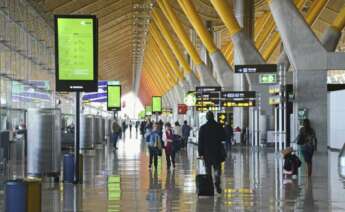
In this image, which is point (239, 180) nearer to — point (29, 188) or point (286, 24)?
point (29, 188)

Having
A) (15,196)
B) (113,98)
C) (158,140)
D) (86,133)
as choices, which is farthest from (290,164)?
(113,98)

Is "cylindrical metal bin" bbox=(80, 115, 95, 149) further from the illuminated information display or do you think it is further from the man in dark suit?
the man in dark suit

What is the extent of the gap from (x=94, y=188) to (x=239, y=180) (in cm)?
417

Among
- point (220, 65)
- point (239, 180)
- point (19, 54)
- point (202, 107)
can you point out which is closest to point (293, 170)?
point (239, 180)

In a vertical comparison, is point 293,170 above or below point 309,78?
below

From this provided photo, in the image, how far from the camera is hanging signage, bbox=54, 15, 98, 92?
16.8 m

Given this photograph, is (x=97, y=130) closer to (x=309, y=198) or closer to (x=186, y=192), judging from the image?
(x=186, y=192)

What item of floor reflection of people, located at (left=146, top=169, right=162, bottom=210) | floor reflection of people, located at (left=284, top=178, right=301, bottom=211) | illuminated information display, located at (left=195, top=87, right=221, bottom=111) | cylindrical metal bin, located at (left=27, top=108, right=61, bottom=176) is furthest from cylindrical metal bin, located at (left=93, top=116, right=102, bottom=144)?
floor reflection of people, located at (left=284, top=178, right=301, bottom=211)

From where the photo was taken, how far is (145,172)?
21.0m

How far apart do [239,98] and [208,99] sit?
8.66 feet

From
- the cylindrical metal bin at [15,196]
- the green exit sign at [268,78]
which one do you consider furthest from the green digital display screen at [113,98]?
the cylindrical metal bin at [15,196]

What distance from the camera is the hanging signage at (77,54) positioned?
16797 mm

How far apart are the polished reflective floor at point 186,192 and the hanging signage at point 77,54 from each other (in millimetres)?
2444

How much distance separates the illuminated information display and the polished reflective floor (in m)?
20.4
